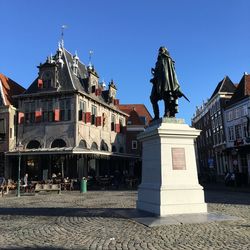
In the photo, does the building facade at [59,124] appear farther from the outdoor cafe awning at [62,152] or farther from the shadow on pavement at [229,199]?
the shadow on pavement at [229,199]

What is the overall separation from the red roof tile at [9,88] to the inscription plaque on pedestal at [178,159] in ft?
91.1

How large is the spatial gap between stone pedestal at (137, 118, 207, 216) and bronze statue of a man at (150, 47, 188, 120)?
26.1 inches

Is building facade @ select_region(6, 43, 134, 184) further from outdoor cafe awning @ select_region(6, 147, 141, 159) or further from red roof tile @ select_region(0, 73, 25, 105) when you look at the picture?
red roof tile @ select_region(0, 73, 25, 105)

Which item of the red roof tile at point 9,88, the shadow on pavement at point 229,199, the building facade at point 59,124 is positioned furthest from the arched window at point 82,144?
the shadow on pavement at point 229,199

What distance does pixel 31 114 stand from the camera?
3391cm

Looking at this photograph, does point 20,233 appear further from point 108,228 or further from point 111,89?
point 111,89

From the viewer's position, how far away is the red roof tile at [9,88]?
35.4 m

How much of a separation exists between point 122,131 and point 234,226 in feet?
116

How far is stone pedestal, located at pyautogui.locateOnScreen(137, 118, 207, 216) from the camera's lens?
9.63 meters

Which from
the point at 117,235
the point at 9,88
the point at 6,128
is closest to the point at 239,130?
the point at 6,128

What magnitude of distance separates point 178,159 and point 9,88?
101ft

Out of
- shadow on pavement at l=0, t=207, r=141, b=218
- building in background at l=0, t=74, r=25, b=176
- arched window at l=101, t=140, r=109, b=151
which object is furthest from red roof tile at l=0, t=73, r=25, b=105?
shadow on pavement at l=0, t=207, r=141, b=218

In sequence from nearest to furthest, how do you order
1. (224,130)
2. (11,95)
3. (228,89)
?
(11,95), (224,130), (228,89)

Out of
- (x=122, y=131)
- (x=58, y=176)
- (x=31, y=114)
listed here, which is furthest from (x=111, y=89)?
(x=58, y=176)
